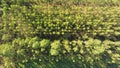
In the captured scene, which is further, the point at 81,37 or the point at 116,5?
the point at 116,5

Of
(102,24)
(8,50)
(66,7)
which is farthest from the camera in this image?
(66,7)

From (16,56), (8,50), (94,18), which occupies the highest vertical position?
(94,18)

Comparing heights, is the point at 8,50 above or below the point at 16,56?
above

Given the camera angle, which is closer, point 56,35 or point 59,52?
point 59,52

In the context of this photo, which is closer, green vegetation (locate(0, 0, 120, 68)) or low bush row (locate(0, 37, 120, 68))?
low bush row (locate(0, 37, 120, 68))

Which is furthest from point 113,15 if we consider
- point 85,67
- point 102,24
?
point 85,67

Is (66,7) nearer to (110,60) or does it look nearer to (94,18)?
(94,18)

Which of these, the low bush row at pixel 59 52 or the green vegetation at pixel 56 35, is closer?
the low bush row at pixel 59 52

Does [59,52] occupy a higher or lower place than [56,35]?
lower
